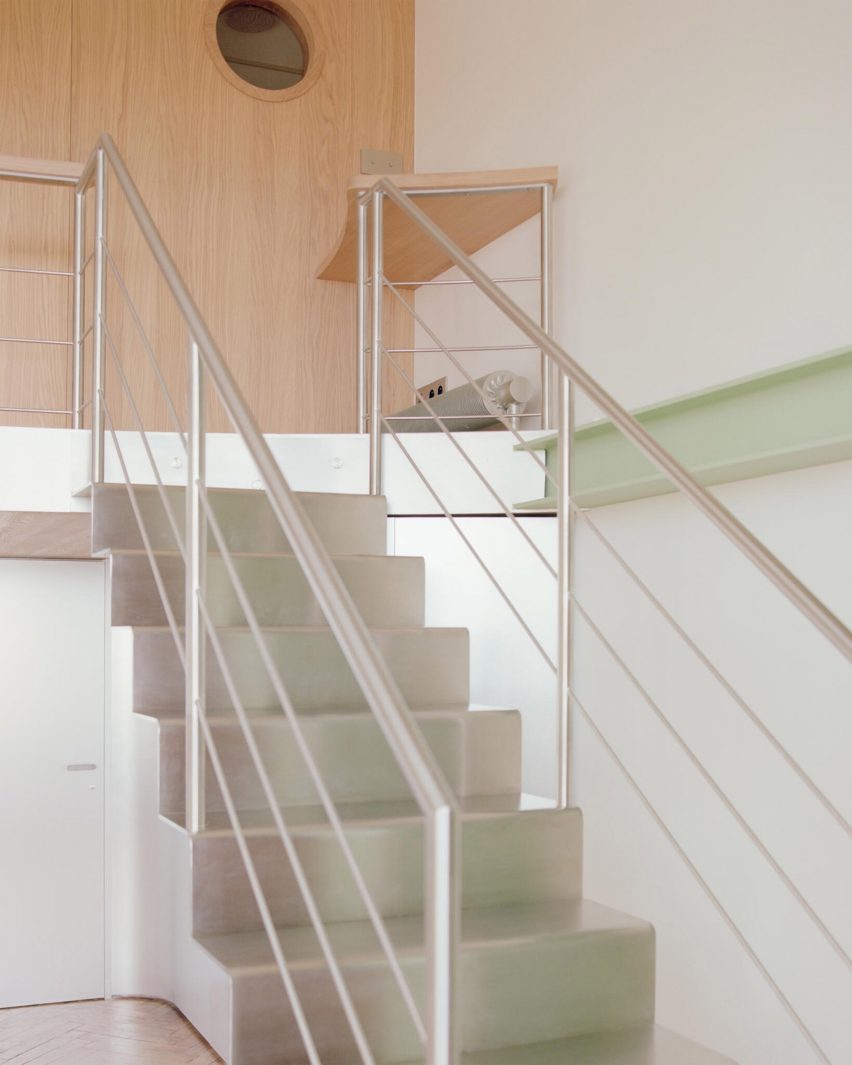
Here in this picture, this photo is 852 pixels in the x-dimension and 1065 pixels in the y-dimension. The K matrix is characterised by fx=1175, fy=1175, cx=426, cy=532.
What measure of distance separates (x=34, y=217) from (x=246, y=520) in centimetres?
228

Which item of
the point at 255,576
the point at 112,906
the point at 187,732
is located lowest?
the point at 112,906

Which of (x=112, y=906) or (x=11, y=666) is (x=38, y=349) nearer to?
(x=11, y=666)

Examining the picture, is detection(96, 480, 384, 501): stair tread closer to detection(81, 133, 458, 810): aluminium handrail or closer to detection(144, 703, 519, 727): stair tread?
detection(144, 703, 519, 727): stair tread

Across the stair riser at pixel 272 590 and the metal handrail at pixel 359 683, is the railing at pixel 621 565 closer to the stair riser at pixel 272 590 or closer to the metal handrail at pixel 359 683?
the stair riser at pixel 272 590

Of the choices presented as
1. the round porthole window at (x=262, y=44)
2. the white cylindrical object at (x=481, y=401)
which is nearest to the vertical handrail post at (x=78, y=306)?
the white cylindrical object at (x=481, y=401)

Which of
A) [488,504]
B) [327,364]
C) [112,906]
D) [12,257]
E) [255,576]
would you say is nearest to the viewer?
[255,576]

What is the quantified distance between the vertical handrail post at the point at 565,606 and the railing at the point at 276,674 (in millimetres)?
455

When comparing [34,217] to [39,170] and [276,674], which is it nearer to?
[39,170]

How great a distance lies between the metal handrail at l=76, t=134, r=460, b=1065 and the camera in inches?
42.1

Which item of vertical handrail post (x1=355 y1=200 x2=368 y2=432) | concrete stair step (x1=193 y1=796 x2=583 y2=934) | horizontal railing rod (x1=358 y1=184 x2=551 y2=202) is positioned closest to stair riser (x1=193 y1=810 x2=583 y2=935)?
concrete stair step (x1=193 y1=796 x2=583 y2=934)

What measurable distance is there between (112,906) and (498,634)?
1575 mm

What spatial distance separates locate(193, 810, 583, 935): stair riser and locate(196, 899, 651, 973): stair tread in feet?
0.09

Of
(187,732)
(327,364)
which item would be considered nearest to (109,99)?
(327,364)

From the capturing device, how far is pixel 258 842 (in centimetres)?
196
